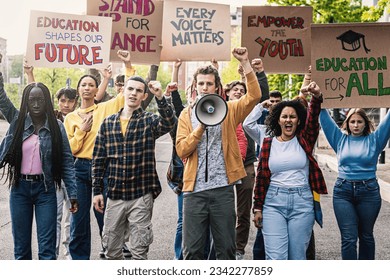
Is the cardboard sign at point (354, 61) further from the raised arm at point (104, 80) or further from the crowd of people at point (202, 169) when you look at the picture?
the raised arm at point (104, 80)

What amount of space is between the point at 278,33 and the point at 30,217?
2696mm

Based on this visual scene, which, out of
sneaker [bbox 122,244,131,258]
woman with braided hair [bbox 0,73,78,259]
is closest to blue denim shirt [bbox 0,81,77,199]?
woman with braided hair [bbox 0,73,78,259]

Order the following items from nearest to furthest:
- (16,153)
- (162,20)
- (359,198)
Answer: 1. (16,153)
2. (359,198)
3. (162,20)

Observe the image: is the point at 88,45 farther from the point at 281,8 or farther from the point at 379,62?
the point at 379,62

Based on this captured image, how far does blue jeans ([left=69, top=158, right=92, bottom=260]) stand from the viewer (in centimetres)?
578

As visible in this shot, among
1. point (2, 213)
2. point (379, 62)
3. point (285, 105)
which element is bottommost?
point (2, 213)

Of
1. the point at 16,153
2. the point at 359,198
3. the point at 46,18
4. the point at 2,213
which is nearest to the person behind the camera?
the point at 16,153

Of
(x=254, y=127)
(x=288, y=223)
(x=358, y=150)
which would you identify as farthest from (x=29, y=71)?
(x=358, y=150)

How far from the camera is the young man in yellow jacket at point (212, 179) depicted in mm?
4629

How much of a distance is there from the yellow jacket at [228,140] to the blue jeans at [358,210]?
1039mm

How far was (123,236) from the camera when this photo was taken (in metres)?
5.06

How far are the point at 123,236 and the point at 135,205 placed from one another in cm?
26
